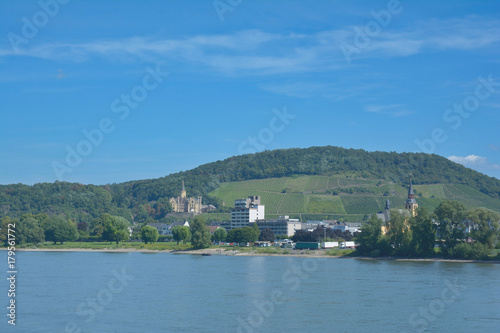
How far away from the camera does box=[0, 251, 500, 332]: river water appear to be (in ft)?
90.9

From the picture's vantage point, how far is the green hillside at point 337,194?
14219cm

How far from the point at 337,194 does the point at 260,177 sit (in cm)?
3491

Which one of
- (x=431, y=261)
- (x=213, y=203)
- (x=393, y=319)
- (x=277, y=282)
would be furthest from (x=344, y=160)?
(x=393, y=319)

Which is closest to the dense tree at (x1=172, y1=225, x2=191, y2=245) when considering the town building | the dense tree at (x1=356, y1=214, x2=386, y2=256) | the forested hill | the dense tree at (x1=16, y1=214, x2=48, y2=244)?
the dense tree at (x1=16, y1=214, x2=48, y2=244)

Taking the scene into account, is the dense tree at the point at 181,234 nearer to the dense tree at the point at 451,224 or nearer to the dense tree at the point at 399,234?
the dense tree at the point at 399,234

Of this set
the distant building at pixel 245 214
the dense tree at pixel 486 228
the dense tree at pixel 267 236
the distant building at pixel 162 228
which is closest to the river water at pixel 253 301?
the dense tree at pixel 486 228

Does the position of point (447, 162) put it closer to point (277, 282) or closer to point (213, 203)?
point (213, 203)

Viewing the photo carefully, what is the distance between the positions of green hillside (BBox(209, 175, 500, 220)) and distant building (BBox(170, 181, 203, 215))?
6.17 meters

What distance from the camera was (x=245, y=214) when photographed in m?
128

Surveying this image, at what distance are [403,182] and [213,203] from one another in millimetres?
56392

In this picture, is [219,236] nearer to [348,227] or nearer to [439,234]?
[348,227]

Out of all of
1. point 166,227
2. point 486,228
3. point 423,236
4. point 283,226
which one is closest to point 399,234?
point 423,236

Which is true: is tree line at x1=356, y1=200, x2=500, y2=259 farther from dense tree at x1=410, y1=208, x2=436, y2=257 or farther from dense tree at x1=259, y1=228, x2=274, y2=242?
dense tree at x1=259, y1=228, x2=274, y2=242

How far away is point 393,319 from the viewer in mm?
29438
